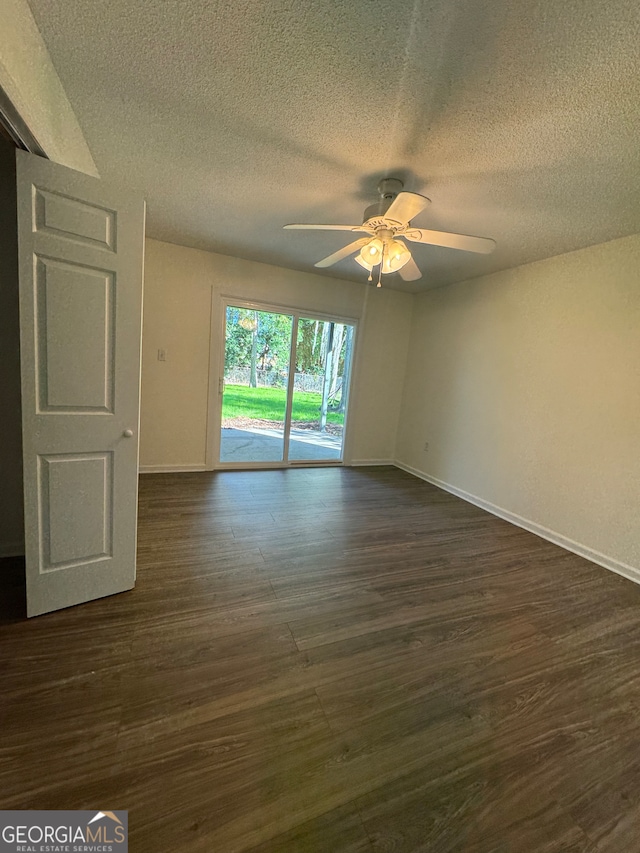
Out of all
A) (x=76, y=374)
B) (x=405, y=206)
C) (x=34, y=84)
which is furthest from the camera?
(x=405, y=206)

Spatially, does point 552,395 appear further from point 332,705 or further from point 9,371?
point 9,371

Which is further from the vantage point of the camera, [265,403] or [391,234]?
[265,403]

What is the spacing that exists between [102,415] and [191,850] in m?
1.64

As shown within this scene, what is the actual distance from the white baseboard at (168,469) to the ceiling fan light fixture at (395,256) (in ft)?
10.1

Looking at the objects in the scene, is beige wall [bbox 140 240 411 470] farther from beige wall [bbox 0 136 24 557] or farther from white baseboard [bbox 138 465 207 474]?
beige wall [bbox 0 136 24 557]

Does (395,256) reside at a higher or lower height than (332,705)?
higher

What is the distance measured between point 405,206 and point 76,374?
1854mm

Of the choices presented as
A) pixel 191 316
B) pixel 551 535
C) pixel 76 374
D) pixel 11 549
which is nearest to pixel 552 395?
pixel 551 535

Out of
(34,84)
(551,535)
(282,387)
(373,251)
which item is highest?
(34,84)

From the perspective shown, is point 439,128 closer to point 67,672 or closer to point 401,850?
point 401,850

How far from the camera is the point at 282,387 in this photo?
428 centimetres

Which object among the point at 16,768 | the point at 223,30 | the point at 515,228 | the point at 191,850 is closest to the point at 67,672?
the point at 16,768

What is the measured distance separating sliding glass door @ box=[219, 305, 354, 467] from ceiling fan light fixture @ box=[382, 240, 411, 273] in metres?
2.10

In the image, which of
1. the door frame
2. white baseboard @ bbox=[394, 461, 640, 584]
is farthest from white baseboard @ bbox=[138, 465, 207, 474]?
white baseboard @ bbox=[394, 461, 640, 584]
